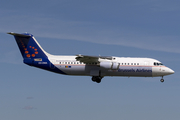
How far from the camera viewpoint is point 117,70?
133 ft

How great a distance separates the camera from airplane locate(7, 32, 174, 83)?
133 feet

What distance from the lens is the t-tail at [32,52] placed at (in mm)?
41219

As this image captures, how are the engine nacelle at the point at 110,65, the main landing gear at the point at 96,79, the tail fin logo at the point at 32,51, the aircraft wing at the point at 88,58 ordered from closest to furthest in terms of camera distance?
the aircraft wing at the point at 88,58 < the engine nacelle at the point at 110,65 < the main landing gear at the point at 96,79 < the tail fin logo at the point at 32,51

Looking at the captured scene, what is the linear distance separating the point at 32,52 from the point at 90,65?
384 inches

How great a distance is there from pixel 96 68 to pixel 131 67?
17.9 feet

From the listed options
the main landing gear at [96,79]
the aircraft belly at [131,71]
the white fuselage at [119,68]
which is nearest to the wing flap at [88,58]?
the white fuselage at [119,68]

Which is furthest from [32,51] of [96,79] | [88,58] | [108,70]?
[108,70]

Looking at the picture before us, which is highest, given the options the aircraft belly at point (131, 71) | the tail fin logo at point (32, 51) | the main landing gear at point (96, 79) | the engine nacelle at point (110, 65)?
the tail fin logo at point (32, 51)

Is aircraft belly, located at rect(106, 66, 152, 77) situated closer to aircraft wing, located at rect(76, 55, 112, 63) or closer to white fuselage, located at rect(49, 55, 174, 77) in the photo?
white fuselage, located at rect(49, 55, 174, 77)

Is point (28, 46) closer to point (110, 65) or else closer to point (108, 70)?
point (108, 70)

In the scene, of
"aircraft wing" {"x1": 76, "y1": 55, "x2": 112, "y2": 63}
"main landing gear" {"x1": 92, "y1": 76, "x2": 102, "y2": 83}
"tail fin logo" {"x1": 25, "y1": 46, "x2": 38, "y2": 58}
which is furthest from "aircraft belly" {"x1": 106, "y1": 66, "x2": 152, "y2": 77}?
"tail fin logo" {"x1": 25, "y1": 46, "x2": 38, "y2": 58}

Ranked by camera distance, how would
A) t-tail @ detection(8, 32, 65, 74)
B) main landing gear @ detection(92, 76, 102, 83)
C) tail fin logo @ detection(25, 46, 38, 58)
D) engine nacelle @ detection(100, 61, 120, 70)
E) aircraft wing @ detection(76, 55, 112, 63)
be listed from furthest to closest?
1. tail fin logo @ detection(25, 46, 38, 58)
2. main landing gear @ detection(92, 76, 102, 83)
3. t-tail @ detection(8, 32, 65, 74)
4. engine nacelle @ detection(100, 61, 120, 70)
5. aircraft wing @ detection(76, 55, 112, 63)

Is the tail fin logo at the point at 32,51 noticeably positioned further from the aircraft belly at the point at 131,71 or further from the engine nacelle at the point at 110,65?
the aircraft belly at the point at 131,71

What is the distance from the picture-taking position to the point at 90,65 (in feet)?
133
